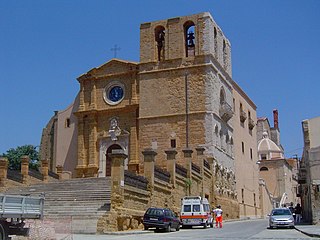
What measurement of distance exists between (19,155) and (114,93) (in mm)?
14783

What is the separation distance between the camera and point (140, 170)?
3875 cm

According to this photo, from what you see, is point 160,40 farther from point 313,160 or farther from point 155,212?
point 155,212

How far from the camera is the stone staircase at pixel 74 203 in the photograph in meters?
21.2

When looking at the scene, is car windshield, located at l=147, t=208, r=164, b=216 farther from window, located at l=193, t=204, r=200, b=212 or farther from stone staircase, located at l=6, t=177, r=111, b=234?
window, located at l=193, t=204, r=200, b=212

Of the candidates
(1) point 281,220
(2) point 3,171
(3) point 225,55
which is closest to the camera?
(1) point 281,220

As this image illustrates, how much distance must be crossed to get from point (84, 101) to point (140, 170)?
8701 mm

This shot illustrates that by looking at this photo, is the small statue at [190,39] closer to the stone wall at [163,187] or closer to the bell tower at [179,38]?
the bell tower at [179,38]

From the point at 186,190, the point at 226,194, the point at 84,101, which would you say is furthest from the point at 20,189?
the point at 226,194

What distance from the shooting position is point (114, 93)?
139 feet

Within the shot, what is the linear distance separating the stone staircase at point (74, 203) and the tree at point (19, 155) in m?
21.5

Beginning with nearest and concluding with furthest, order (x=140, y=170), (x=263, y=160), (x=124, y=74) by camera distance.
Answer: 1. (x=140, y=170)
2. (x=124, y=74)
3. (x=263, y=160)

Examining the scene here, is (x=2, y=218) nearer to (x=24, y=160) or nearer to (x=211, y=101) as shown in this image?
(x=24, y=160)

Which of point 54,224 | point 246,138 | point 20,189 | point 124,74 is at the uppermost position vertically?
point 124,74

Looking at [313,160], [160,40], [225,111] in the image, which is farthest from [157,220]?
[160,40]
